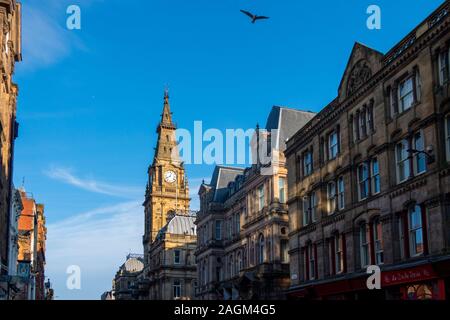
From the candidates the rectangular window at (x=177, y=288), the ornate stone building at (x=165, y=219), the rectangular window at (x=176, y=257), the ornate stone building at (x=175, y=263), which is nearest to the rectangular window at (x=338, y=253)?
the ornate stone building at (x=175, y=263)

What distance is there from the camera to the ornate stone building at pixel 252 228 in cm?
5322

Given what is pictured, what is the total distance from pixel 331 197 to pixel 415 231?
981 cm

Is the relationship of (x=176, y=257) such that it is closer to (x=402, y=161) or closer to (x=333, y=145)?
(x=333, y=145)

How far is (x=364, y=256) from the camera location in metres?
32.9

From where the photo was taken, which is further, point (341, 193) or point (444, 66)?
point (341, 193)

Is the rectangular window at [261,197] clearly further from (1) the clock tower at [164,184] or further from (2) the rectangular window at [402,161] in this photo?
(1) the clock tower at [164,184]

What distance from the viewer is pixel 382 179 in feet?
101

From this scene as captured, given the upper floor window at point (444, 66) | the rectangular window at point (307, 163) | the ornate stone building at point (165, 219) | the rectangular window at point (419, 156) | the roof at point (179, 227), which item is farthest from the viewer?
the roof at point (179, 227)

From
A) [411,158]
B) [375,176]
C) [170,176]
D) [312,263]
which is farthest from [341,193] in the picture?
[170,176]

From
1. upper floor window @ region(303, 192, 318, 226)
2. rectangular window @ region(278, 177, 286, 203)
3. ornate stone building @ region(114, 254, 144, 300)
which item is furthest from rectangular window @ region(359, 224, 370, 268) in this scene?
ornate stone building @ region(114, 254, 144, 300)

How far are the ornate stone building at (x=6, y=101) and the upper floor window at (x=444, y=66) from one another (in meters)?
23.9

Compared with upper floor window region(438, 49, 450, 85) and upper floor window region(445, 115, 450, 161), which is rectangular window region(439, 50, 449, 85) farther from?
upper floor window region(445, 115, 450, 161)

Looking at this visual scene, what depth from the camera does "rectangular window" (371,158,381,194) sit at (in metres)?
31.8

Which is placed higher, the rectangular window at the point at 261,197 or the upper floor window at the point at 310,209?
the rectangular window at the point at 261,197
